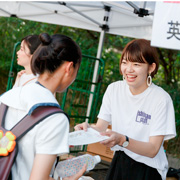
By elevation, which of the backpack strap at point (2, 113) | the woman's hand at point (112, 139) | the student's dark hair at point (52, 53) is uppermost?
the student's dark hair at point (52, 53)

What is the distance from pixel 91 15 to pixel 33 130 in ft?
12.8

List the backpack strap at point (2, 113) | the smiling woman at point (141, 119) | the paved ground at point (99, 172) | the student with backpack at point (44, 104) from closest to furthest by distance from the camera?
the student with backpack at point (44, 104) → the backpack strap at point (2, 113) → the smiling woman at point (141, 119) → the paved ground at point (99, 172)

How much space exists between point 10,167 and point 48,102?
10.4 inches

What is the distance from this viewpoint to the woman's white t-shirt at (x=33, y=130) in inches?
45.9

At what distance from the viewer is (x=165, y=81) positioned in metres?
7.41

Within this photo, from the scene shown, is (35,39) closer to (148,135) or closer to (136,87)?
(136,87)

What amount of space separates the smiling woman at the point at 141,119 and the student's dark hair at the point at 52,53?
0.73 meters

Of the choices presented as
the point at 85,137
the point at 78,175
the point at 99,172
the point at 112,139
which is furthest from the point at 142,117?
the point at 99,172

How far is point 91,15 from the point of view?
4.88m

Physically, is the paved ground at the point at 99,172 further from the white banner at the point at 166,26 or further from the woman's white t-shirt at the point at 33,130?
the woman's white t-shirt at the point at 33,130

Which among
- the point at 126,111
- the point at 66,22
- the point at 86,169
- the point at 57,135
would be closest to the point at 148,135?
the point at 126,111

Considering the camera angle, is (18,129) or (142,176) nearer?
(18,129)

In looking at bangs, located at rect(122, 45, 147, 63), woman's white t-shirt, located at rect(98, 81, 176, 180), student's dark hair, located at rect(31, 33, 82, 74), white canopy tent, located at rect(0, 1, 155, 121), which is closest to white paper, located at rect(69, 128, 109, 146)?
woman's white t-shirt, located at rect(98, 81, 176, 180)

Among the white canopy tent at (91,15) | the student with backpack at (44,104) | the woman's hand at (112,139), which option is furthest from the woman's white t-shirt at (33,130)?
the white canopy tent at (91,15)
